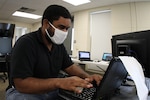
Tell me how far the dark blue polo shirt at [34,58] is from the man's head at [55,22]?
0.24 ft

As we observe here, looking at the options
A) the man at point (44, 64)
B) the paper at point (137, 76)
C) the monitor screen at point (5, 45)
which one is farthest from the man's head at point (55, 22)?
the monitor screen at point (5, 45)

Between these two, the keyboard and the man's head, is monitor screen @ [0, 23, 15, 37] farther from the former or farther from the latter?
the keyboard

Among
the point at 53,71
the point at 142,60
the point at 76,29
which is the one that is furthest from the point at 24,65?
the point at 76,29

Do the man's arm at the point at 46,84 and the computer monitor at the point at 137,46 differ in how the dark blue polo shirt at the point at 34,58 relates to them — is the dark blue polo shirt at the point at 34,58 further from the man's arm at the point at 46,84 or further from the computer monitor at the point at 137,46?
the computer monitor at the point at 137,46

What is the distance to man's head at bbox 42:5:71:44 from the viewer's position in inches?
39.5

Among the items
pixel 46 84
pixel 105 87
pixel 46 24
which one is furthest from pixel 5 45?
pixel 105 87

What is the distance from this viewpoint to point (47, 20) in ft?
3.44

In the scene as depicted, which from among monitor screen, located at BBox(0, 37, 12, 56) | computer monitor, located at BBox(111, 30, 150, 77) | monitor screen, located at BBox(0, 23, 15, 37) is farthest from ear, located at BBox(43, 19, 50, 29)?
monitor screen, located at BBox(0, 23, 15, 37)

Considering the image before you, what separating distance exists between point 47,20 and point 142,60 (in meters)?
0.71

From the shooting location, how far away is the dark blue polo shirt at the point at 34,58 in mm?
817

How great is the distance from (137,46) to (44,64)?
0.66 metres

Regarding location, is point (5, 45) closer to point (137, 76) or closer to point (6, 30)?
point (6, 30)

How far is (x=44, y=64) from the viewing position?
100 centimetres

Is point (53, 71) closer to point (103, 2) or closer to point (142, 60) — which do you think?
point (142, 60)
